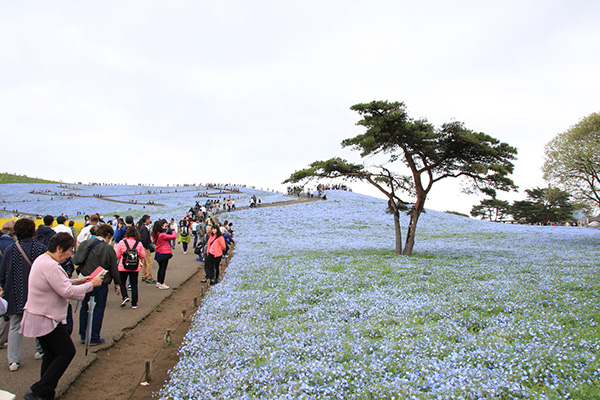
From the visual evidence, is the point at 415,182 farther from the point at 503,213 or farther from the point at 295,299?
the point at 503,213

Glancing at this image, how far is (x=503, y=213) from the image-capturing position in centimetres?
7094

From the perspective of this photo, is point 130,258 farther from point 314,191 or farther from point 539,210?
point 539,210

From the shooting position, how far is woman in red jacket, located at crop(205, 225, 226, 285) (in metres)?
12.8

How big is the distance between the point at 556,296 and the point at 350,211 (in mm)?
40786

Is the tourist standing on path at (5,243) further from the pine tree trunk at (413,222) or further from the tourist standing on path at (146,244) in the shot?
the pine tree trunk at (413,222)

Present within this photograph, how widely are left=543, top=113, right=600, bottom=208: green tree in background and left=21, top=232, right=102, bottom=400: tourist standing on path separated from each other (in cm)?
2984

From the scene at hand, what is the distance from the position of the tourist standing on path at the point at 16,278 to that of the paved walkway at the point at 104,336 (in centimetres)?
29

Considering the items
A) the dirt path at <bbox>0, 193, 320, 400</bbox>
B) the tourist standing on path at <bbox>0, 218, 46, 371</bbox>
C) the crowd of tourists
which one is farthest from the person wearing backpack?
the tourist standing on path at <bbox>0, 218, 46, 371</bbox>

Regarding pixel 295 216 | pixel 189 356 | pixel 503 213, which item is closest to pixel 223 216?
pixel 295 216

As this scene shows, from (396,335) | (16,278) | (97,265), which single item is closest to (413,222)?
(396,335)

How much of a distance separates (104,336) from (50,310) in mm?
3456

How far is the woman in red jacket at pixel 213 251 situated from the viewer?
1276cm

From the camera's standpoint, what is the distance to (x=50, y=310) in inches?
192

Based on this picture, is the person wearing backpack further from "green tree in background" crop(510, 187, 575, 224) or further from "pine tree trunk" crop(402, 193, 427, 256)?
"green tree in background" crop(510, 187, 575, 224)
